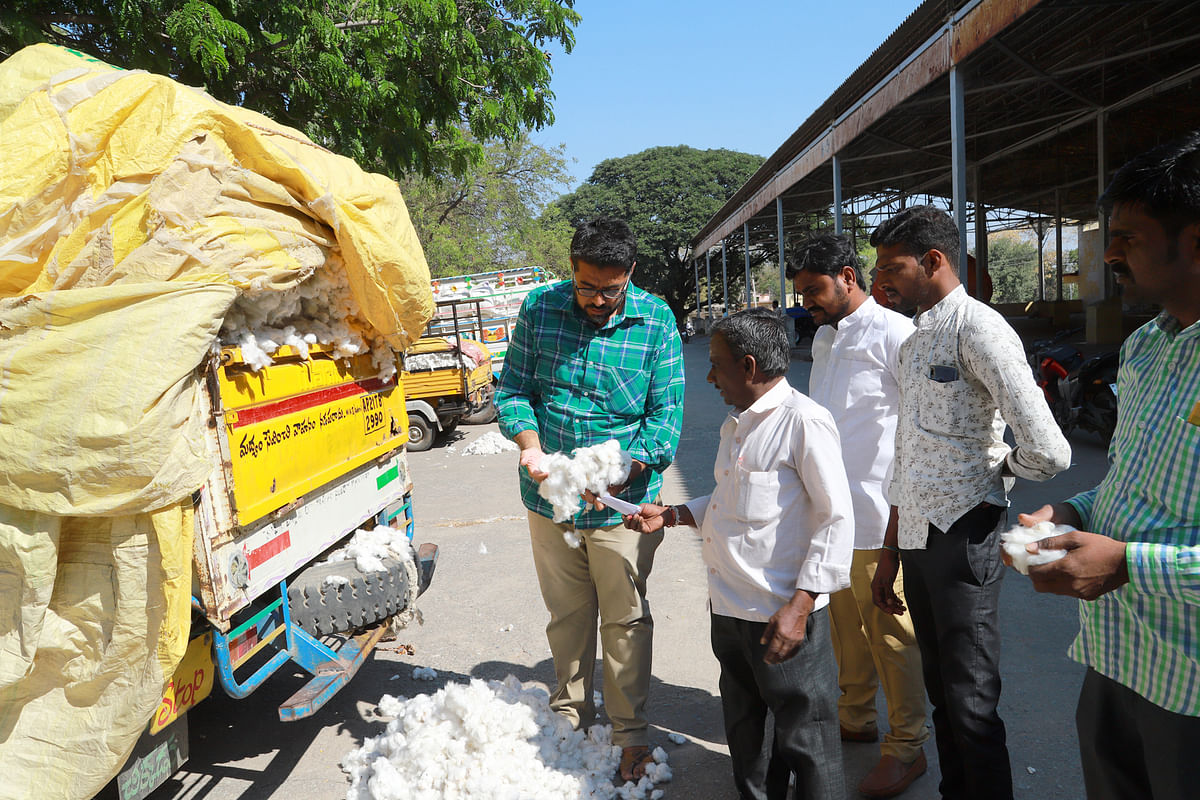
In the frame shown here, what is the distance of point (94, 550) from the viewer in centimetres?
251

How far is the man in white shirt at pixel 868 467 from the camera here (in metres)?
3.07

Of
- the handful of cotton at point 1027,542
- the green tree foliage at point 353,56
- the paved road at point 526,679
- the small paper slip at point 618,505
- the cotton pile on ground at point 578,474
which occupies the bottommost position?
the paved road at point 526,679

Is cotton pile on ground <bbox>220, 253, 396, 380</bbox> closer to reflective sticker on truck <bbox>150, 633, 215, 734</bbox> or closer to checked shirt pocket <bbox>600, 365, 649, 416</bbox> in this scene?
reflective sticker on truck <bbox>150, 633, 215, 734</bbox>

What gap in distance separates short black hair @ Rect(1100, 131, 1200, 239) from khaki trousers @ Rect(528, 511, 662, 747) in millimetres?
2156

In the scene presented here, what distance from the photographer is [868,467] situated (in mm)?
3105

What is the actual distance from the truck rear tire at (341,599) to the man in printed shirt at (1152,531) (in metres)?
2.87

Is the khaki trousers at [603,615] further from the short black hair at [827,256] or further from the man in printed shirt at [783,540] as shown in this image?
the short black hair at [827,256]

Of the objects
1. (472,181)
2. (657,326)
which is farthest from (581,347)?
(472,181)

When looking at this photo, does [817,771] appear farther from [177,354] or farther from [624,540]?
[177,354]

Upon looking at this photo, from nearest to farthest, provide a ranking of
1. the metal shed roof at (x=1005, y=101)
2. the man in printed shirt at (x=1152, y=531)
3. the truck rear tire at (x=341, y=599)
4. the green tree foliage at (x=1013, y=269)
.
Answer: the man in printed shirt at (x=1152, y=531)
the truck rear tire at (x=341, y=599)
the metal shed roof at (x=1005, y=101)
the green tree foliage at (x=1013, y=269)

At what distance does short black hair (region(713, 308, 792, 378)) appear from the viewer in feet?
8.20

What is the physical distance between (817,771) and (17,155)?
11.7 feet

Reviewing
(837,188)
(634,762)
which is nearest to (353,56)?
(634,762)

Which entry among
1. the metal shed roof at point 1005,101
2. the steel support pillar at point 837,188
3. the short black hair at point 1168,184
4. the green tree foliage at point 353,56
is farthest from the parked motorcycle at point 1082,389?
the short black hair at point 1168,184
